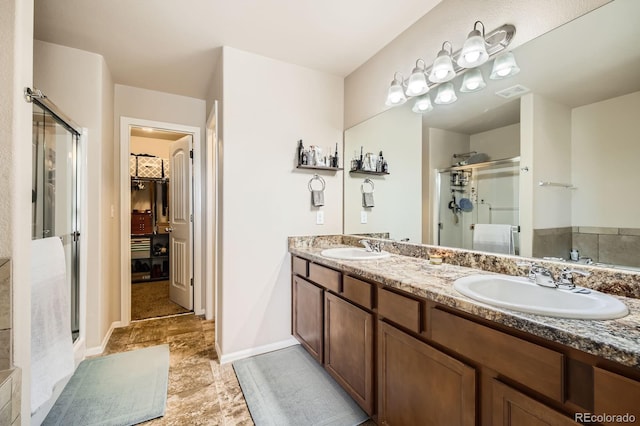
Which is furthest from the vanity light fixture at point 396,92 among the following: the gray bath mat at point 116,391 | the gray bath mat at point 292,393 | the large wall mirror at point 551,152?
the gray bath mat at point 116,391

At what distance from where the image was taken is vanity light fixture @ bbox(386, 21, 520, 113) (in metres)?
1.42

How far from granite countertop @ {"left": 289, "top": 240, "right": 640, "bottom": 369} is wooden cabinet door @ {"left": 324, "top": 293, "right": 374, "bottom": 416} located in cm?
25

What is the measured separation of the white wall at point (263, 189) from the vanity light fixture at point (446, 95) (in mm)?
1055

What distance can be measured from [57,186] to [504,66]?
2.91m

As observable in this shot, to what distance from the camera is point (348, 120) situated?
2.60 meters

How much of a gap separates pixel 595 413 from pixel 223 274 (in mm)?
2050

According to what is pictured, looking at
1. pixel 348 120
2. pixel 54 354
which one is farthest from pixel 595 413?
pixel 348 120

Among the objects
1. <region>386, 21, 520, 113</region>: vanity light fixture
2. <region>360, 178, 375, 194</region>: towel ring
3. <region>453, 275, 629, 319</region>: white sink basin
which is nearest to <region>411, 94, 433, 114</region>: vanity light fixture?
<region>386, 21, 520, 113</region>: vanity light fixture

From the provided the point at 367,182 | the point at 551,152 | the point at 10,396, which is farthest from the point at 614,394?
the point at 367,182

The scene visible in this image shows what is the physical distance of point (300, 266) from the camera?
7.27 ft

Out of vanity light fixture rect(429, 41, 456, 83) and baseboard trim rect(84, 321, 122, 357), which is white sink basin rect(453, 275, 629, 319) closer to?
vanity light fixture rect(429, 41, 456, 83)

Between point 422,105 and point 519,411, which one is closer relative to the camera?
point 519,411

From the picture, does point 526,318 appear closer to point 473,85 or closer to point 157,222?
point 473,85

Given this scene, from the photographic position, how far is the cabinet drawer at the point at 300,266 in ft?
6.93
